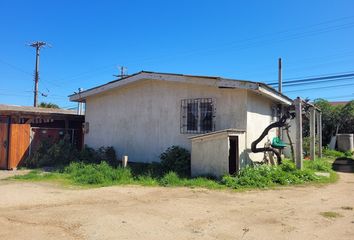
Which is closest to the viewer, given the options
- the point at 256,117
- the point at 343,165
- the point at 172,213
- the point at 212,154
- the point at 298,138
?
the point at 172,213

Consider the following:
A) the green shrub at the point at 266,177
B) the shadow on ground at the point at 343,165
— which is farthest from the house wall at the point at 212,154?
the shadow on ground at the point at 343,165

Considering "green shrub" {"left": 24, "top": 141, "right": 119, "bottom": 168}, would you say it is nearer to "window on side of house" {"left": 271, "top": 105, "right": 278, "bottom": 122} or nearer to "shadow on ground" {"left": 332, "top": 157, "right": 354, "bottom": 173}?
"window on side of house" {"left": 271, "top": 105, "right": 278, "bottom": 122}

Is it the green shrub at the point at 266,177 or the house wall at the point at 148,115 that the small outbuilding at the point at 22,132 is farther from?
the green shrub at the point at 266,177

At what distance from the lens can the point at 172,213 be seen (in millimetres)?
6809

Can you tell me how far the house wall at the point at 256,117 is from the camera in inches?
475

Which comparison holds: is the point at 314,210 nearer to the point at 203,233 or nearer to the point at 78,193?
the point at 203,233

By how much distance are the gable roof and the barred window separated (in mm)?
878

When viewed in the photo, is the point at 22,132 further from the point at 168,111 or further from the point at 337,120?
the point at 337,120

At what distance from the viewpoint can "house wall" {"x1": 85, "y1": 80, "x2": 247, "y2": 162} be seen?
1223cm

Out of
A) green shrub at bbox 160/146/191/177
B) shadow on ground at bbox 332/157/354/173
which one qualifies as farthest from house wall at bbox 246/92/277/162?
shadow on ground at bbox 332/157/354/173

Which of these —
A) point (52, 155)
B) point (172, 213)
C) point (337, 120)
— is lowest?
point (172, 213)

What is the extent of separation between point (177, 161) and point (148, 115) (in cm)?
299

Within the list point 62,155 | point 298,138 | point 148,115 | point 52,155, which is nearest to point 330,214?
point 298,138

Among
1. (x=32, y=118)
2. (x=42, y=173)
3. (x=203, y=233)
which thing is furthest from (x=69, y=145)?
(x=203, y=233)
